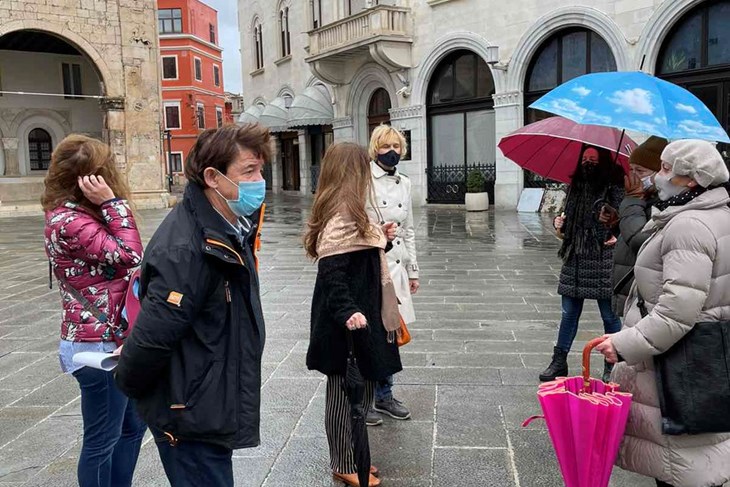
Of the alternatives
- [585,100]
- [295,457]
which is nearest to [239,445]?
[295,457]

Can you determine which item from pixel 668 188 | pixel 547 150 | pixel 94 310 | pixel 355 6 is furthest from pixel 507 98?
pixel 94 310

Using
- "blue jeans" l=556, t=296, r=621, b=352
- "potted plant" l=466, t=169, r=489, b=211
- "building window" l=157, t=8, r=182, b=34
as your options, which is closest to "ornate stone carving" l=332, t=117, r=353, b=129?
"potted plant" l=466, t=169, r=489, b=211

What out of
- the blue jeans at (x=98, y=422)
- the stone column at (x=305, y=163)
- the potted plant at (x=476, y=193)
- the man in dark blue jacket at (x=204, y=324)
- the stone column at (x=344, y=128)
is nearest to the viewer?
the man in dark blue jacket at (x=204, y=324)

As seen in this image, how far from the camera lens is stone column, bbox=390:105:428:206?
2214cm

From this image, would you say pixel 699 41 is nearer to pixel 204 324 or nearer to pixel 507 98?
pixel 507 98

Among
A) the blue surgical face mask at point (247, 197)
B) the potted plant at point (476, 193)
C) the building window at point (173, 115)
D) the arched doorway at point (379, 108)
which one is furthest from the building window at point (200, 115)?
the blue surgical face mask at point (247, 197)

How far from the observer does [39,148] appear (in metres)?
28.4

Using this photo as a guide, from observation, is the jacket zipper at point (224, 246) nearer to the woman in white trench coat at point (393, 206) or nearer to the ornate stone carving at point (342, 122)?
the woman in white trench coat at point (393, 206)

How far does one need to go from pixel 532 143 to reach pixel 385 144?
1.59m

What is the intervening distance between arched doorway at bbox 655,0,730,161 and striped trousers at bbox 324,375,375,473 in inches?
559

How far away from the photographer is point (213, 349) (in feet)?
7.07

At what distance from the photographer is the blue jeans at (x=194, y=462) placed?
224 centimetres

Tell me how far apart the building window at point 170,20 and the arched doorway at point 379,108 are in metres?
32.5

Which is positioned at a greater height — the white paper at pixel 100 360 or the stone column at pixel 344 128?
the stone column at pixel 344 128
